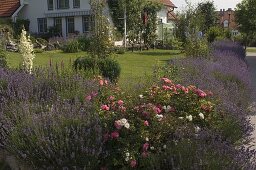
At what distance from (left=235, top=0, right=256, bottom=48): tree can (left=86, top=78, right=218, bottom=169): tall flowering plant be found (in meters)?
A: 24.4

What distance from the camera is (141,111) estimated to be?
4.33 m

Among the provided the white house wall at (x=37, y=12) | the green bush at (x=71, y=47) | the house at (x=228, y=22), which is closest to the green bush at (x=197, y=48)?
the green bush at (x=71, y=47)

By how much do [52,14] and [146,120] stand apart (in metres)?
34.2

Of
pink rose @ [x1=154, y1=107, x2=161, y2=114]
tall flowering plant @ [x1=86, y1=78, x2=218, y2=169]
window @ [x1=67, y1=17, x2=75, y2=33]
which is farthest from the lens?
window @ [x1=67, y1=17, x2=75, y2=33]

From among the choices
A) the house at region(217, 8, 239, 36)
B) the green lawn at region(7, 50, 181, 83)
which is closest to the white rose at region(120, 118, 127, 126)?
the green lawn at region(7, 50, 181, 83)

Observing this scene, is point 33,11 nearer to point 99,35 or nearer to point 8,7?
point 8,7

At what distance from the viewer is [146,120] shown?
4.25 metres

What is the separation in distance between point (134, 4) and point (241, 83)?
78.9ft

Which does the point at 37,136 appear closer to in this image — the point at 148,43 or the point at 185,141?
the point at 185,141

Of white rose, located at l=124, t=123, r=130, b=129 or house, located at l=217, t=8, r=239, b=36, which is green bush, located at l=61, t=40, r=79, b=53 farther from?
house, located at l=217, t=8, r=239, b=36

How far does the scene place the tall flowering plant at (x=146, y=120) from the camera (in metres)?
4.01

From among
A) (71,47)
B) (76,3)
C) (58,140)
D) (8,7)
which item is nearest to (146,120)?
(58,140)

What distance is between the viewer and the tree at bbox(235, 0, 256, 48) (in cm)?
2783

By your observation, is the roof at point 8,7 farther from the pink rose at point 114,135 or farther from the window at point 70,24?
the pink rose at point 114,135
